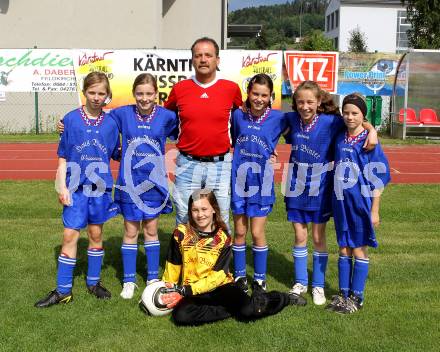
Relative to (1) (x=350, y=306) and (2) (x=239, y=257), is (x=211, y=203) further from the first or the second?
(1) (x=350, y=306)

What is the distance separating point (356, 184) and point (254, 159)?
2.82 feet

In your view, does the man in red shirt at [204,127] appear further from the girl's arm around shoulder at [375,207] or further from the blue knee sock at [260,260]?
the girl's arm around shoulder at [375,207]

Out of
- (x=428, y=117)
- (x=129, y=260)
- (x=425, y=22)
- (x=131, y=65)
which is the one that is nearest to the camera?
(x=129, y=260)

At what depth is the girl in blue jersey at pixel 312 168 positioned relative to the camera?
14.7 ft

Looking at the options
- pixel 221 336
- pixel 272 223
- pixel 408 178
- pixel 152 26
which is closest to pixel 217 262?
pixel 221 336

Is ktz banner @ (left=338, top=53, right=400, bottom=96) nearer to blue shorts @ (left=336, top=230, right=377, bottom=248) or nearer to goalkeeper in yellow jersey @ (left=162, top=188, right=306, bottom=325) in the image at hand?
blue shorts @ (left=336, top=230, right=377, bottom=248)

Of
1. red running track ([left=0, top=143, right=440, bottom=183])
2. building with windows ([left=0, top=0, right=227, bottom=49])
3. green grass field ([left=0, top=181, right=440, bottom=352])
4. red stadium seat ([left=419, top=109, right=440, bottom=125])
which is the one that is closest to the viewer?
green grass field ([left=0, top=181, right=440, bottom=352])

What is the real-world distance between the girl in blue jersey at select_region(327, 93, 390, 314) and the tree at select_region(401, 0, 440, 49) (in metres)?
25.6

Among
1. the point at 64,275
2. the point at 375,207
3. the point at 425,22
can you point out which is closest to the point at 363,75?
the point at 425,22

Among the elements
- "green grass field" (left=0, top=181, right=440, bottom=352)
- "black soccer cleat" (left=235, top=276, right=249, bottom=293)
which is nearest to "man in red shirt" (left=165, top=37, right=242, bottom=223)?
"black soccer cleat" (left=235, top=276, right=249, bottom=293)

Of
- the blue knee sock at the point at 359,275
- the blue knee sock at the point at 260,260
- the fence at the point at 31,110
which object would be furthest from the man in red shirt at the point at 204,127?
the fence at the point at 31,110

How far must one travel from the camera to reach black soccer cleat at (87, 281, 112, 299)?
15.4 feet

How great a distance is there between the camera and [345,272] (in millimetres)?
4500

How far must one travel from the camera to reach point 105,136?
14.9 feet
